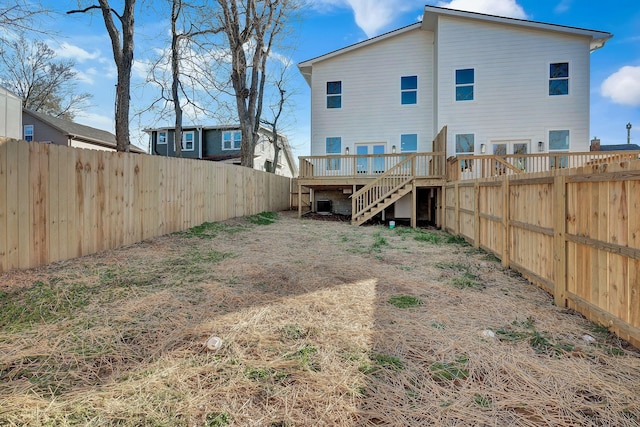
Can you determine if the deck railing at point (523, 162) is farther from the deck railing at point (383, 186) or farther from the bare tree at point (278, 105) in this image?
the bare tree at point (278, 105)

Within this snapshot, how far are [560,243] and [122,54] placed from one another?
9.56m

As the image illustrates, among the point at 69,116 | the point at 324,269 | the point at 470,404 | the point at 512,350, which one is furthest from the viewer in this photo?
the point at 69,116

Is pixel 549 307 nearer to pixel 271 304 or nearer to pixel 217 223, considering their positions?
pixel 271 304

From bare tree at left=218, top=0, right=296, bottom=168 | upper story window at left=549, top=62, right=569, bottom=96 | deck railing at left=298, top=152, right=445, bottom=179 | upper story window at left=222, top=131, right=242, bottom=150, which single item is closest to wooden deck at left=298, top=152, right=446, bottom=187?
deck railing at left=298, top=152, right=445, bottom=179

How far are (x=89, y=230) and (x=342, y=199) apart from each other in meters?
11.1

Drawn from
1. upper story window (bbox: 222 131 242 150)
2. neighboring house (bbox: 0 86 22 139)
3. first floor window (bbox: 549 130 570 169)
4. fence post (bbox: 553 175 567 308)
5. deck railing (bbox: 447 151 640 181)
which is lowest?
fence post (bbox: 553 175 567 308)

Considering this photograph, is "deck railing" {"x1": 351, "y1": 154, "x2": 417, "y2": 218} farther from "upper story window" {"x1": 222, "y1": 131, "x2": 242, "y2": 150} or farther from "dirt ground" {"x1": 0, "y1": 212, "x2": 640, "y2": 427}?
"upper story window" {"x1": 222, "y1": 131, "x2": 242, "y2": 150}

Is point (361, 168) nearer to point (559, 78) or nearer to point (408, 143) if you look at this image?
point (408, 143)

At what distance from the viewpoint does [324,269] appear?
4.69m

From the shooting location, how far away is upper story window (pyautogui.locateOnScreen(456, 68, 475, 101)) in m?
12.7

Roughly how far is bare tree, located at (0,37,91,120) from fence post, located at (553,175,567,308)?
23.9 metres

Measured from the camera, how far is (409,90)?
45.4 feet

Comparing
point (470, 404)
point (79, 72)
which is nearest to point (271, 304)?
point (470, 404)

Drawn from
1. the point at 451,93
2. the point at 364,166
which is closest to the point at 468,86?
the point at 451,93
